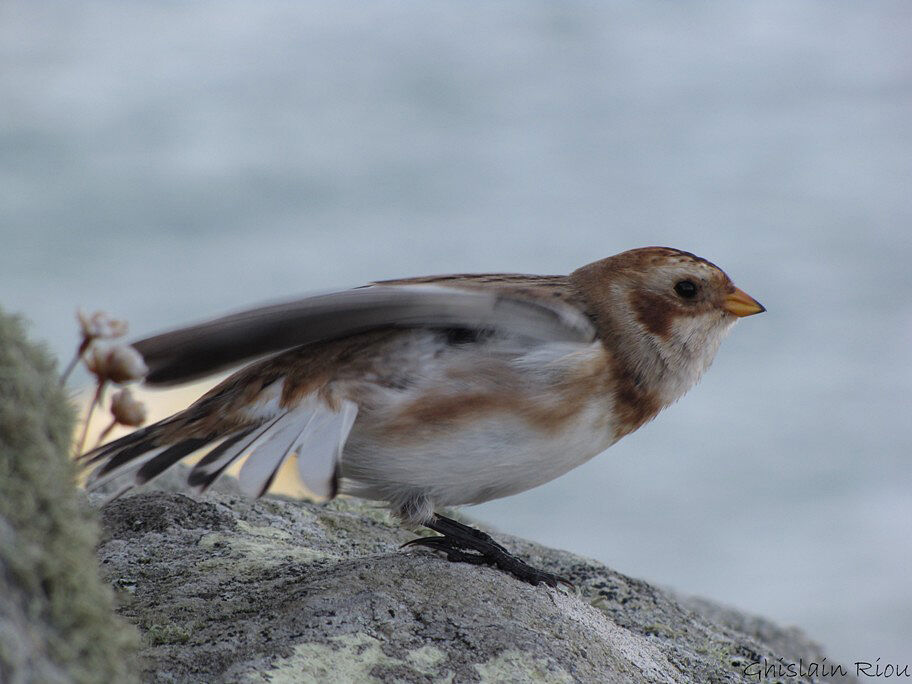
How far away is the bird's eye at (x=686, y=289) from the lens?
14.0ft

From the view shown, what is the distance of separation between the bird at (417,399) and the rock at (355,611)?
0.30 meters

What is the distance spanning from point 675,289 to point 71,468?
2562mm

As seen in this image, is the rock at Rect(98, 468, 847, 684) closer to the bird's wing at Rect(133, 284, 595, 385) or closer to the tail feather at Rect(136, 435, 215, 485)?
the tail feather at Rect(136, 435, 215, 485)

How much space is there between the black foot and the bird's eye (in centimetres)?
122

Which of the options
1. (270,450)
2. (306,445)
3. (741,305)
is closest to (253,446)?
(270,450)

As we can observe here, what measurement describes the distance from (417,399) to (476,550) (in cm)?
62

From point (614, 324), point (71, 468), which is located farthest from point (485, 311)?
point (71, 468)

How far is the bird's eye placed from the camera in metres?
4.27

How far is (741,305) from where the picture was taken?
4383mm

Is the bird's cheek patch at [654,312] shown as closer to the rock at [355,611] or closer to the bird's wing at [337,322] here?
the bird's wing at [337,322]

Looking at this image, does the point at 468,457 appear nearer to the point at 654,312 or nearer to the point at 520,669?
the point at 520,669

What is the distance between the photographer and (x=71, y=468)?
7.91 feet

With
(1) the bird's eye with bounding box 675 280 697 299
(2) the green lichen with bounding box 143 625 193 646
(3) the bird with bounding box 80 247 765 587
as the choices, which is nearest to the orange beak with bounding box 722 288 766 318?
(1) the bird's eye with bounding box 675 280 697 299

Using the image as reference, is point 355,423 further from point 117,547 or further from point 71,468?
point 71,468
